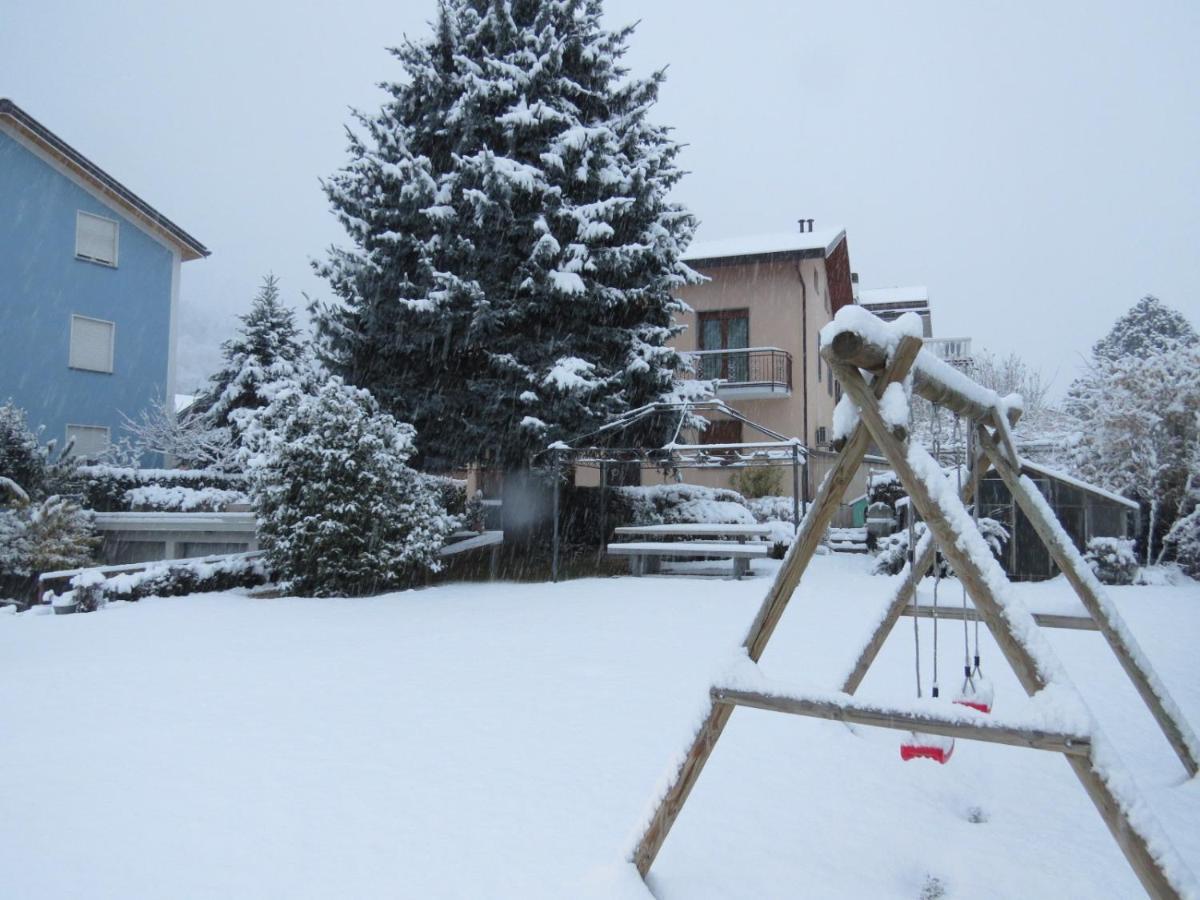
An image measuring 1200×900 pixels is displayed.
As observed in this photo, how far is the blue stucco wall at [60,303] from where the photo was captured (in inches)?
758

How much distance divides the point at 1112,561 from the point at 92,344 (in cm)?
2259

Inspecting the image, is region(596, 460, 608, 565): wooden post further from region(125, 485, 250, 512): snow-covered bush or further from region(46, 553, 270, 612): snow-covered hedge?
region(125, 485, 250, 512): snow-covered bush

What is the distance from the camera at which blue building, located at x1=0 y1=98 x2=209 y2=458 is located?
63.5 feet

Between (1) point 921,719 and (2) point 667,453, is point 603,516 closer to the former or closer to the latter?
(2) point 667,453

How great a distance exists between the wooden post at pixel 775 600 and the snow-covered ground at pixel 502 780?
82 millimetres

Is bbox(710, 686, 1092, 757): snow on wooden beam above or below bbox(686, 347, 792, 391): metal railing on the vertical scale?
below

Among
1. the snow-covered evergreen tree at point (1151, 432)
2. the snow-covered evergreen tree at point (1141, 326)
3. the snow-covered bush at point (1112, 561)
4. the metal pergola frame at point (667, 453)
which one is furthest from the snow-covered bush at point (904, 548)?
the snow-covered evergreen tree at point (1141, 326)

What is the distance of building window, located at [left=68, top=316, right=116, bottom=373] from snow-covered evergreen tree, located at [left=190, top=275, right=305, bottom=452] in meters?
3.28

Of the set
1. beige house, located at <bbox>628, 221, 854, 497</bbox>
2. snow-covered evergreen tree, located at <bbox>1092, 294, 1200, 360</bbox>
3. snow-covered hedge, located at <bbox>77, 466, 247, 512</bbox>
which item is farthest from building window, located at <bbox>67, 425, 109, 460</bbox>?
snow-covered evergreen tree, located at <bbox>1092, 294, 1200, 360</bbox>

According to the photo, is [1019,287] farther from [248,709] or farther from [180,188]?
[180,188]

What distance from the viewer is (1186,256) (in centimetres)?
4144

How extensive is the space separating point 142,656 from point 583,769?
4.40 m

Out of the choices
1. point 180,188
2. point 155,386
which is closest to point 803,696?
point 155,386

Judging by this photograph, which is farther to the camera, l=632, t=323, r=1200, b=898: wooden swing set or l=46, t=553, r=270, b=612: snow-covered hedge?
l=46, t=553, r=270, b=612: snow-covered hedge
